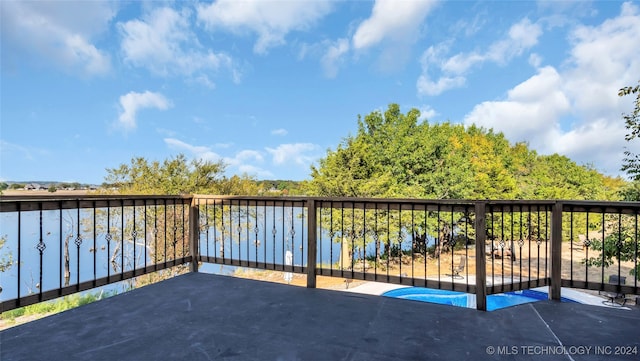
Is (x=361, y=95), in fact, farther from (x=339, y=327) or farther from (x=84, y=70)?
(x=339, y=327)

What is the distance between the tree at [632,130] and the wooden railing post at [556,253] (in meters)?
4.76

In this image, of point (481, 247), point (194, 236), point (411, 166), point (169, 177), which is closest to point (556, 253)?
point (481, 247)

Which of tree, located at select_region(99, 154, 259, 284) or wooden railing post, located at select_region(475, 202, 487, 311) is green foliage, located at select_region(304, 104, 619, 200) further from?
wooden railing post, located at select_region(475, 202, 487, 311)

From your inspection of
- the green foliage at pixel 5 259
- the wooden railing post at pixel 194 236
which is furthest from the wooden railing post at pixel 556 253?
the green foliage at pixel 5 259

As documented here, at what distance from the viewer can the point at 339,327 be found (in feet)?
7.97

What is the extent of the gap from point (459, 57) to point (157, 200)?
979 inches

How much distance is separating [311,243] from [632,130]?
24.5 feet

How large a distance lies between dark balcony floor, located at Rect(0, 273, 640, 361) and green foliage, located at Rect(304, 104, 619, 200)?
13022 mm

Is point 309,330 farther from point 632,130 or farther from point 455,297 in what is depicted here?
point 632,130

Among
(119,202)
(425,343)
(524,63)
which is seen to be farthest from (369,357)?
(524,63)

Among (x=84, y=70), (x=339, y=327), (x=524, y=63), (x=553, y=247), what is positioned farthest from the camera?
(x=524, y=63)

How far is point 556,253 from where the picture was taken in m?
3.13

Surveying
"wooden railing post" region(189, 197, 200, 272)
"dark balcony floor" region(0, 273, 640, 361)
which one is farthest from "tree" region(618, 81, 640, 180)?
"wooden railing post" region(189, 197, 200, 272)

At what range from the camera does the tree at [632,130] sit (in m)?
6.18
